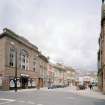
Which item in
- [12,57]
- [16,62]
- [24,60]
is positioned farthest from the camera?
[24,60]

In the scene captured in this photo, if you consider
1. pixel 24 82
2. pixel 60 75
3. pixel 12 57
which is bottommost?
pixel 24 82

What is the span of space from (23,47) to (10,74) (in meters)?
11.5

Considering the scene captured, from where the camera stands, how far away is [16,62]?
64500 millimetres

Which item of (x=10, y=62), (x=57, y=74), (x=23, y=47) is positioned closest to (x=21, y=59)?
(x=23, y=47)

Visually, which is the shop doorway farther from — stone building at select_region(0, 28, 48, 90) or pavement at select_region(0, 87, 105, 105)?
pavement at select_region(0, 87, 105, 105)

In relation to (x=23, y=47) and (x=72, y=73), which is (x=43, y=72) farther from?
(x=72, y=73)

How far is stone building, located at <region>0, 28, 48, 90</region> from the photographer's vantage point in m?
60.9

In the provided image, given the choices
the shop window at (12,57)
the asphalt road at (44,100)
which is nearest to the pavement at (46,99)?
the asphalt road at (44,100)

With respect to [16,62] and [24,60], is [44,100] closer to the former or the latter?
[16,62]

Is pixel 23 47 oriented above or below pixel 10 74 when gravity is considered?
above

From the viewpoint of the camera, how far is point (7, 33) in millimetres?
61875

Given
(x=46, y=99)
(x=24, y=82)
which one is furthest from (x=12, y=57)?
(x=46, y=99)

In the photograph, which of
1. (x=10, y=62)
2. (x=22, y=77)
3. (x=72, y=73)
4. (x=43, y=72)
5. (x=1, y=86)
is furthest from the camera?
(x=72, y=73)

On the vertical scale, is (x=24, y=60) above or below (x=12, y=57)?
below
